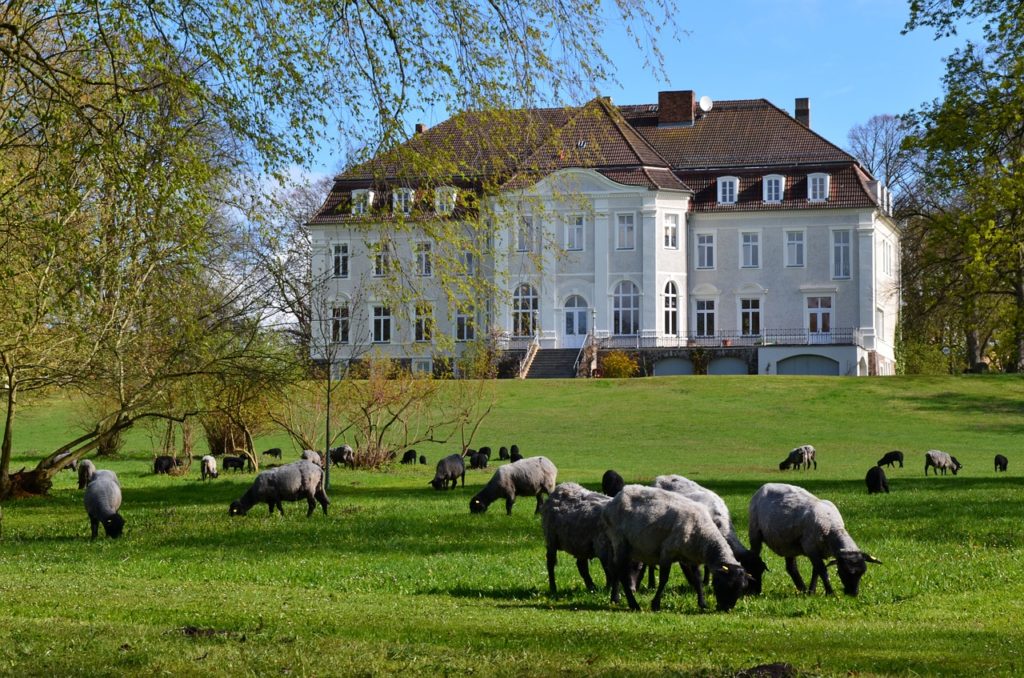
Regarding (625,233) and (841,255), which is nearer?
(625,233)

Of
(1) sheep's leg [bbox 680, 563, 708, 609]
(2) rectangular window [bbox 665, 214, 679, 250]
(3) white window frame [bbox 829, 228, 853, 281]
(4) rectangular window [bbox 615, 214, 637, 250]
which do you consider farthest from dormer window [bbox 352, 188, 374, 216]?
(3) white window frame [bbox 829, 228, 853, 281]

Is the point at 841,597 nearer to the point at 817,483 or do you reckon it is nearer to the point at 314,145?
Answer: the point at 314,145

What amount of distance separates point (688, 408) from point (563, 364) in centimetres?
1407

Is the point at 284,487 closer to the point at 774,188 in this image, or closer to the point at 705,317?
the point at 705,317

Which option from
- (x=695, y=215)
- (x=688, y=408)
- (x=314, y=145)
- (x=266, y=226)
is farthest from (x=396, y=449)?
(x=695, y=215)

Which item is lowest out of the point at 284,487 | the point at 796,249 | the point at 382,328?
the point at 284,487

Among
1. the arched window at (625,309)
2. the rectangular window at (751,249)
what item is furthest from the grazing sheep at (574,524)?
the rectangular window at (751,249)

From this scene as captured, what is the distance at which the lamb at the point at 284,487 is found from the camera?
2359 centimetres

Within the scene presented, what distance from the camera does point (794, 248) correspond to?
242 ft

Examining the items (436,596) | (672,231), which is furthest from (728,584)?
(672,231)

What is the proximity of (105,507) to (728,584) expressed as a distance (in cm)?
1204

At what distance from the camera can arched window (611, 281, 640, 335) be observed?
72.4 m

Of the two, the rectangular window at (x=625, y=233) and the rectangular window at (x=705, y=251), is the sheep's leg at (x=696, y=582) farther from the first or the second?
the rectangular window at (x=705, y=251)

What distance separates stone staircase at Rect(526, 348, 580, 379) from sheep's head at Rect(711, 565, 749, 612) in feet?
184
